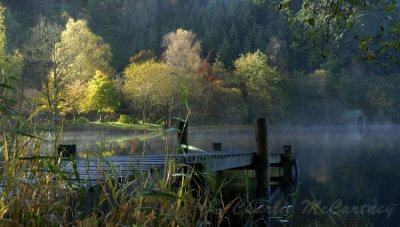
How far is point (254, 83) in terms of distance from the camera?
145 ft

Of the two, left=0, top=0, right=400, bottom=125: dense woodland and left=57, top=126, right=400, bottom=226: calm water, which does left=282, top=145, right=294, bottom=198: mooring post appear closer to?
left=57, top=126, right=400, bottom=226: calm water

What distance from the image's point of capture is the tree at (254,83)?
143ft

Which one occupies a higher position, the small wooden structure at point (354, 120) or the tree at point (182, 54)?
the tree at point (182, 54)

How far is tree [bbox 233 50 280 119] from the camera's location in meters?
43.6

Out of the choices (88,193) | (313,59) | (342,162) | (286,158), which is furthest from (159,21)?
(88,193)

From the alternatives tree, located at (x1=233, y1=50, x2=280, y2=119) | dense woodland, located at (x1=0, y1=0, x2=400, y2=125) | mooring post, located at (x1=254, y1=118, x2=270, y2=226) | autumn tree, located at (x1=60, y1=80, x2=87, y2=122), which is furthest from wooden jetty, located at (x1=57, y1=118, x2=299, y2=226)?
tree, located at (x1=233, y1=50, x2=280, y2=119)

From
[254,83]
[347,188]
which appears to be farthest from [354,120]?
[347,188]

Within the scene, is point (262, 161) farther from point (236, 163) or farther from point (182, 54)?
point (182, 54)

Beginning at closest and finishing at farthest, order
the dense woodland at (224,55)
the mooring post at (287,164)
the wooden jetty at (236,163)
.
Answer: the wooden jetty at (236,163)
the mooring post at (287,164)
the dense woodland at (224,55)

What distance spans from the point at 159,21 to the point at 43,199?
61.1m

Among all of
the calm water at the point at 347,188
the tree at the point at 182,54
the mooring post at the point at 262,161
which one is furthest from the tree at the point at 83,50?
the mooring post at the point at 262,161

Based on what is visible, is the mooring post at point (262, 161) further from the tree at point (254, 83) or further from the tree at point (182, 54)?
the tree at point (254, 83)

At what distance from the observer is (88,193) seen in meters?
2.64

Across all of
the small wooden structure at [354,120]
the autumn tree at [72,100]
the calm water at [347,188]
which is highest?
the small wooden structure at [354,120]
